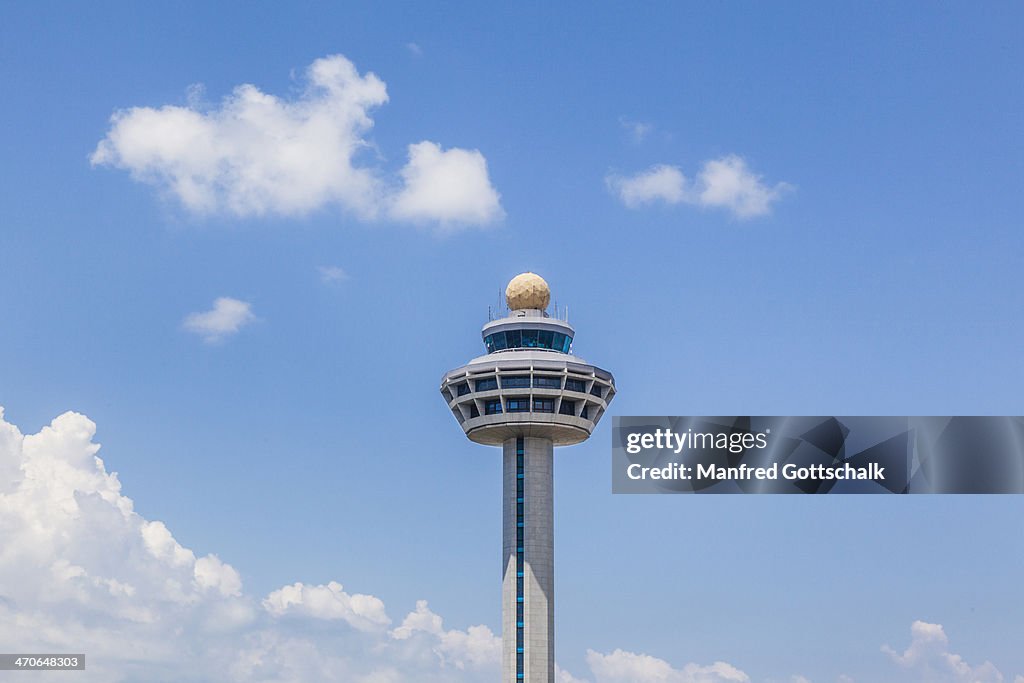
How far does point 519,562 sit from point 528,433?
1420cm

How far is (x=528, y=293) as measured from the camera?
153000mm

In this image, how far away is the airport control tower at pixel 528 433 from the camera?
142 meters

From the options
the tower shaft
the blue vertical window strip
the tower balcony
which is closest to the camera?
the tower shaft

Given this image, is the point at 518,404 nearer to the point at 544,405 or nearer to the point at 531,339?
the point at 544,405

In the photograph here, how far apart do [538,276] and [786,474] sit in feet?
233

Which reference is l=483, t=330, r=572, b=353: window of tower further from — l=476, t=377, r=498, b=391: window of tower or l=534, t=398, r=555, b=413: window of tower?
l=534, t=398, r=555, b=413: window of tower

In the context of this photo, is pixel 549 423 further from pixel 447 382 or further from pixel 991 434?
pixel 991 434

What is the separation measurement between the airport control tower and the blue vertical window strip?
11 cm

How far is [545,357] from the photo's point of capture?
14700 cm

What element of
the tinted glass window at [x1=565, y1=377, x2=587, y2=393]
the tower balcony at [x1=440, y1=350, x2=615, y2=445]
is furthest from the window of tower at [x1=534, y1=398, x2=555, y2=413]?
the tinted glass window at [x1=565, y1=377, x2=587, y2=393]

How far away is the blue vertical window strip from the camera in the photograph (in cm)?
14125

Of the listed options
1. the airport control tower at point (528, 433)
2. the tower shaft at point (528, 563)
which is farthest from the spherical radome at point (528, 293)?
the tower shaft at point (528, 563)

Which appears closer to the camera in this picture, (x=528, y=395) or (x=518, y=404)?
(x=528, y=395)

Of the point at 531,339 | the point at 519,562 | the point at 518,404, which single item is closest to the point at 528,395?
the point at 518,404
